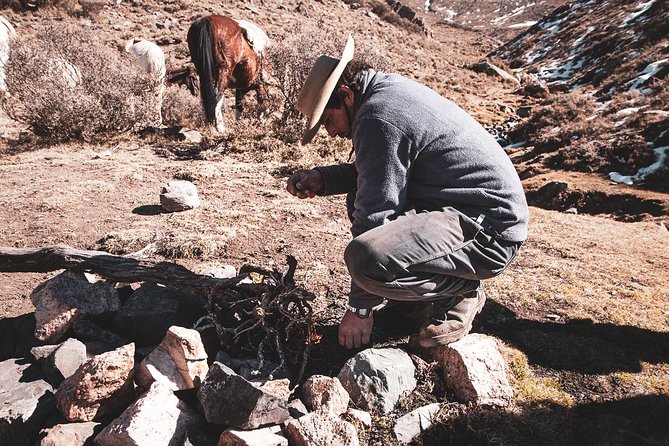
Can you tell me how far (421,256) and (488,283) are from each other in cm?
157

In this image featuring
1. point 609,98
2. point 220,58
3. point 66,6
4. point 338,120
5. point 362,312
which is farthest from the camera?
point 66,6

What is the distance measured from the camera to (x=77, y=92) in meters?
7.03

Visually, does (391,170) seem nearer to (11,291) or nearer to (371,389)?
(371,389)

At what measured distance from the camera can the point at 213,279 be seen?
2.38m

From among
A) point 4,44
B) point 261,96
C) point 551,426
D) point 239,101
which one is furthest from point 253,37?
point 551,426

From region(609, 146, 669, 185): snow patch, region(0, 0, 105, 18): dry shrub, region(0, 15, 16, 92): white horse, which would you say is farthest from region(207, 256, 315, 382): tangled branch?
region(0, 0, 105, 18): dry shrub

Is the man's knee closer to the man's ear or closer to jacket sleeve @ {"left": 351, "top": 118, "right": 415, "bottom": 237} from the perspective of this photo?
jacket sleeve @ {"left": 351, "top": 118, "right": 415, "bottom": 237}

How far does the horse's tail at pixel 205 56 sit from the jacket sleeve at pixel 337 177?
6264 millimetres

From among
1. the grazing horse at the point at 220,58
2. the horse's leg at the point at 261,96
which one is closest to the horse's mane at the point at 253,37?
the grazing horse at the point at 220,58

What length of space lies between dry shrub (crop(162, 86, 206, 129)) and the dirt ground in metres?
2.53

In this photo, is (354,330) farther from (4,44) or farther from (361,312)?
(4,44)

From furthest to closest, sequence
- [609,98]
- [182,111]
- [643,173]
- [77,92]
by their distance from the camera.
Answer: [609,98] < [182,111] < [643,173] < [77,92]

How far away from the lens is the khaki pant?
6.35ft

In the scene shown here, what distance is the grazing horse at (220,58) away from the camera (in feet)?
26.6
